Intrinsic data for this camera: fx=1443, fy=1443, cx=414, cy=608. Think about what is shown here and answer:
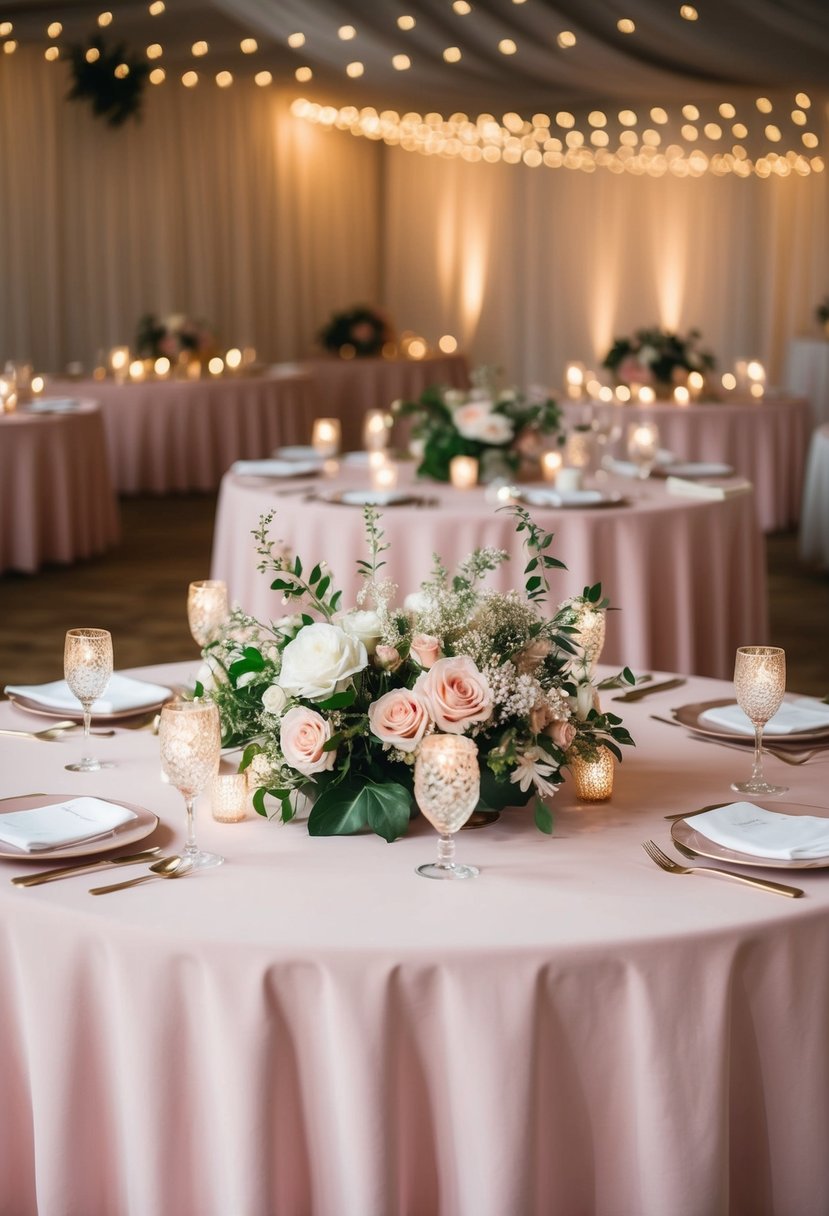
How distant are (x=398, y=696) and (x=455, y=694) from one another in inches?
2.9

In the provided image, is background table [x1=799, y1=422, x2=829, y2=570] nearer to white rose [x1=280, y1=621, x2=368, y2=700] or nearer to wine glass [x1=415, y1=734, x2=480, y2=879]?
white rose [x1=280, y1=621, x2=368, y2=700]

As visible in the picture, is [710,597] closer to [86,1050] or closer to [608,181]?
[86,1050]

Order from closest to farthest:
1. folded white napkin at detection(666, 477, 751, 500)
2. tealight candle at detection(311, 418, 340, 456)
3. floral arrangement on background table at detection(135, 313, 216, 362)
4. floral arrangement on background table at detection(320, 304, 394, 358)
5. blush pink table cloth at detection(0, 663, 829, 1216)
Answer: blush pink table cloth at detection(0, 663, 829, 1216), folded white napkin at detection(666, 477, 751, 500), tealight candle at detection(311, 418, 340, 456), floral arrangement on background table at detection(135, 313, 216, 362), floral arrangement on background table at detection(320, 304, 394, 358)

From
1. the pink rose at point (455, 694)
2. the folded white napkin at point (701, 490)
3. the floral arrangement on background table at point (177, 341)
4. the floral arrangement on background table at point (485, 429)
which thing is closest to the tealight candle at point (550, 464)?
the floral arrangement on background table at point (485, 429)

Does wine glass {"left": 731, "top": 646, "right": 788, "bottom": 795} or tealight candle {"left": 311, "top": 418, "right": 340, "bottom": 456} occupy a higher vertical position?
tealight candle {"left": 311, "top": 418, "right": 340, "bottom": 456}

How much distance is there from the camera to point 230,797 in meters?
1.97

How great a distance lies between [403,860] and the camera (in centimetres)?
182

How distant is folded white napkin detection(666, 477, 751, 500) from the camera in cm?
486

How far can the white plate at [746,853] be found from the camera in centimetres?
177

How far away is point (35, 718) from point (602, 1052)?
1239mm

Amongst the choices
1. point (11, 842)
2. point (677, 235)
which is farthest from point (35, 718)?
point (677, 235)

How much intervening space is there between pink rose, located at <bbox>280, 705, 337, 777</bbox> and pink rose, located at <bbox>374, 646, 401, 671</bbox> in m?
0.12

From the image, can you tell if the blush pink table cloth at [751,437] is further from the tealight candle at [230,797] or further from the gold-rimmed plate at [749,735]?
the tealight candle at [230,797]

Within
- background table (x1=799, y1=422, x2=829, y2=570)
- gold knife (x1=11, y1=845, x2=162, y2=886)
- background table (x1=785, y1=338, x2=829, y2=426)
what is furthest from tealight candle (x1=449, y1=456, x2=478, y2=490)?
background table (x1=785, y1=338, x2=829, y2=426)
